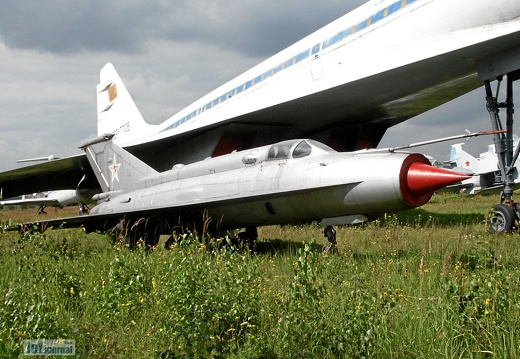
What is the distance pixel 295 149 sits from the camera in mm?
6762

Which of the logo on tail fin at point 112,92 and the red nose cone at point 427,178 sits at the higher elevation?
the logo on tail fin at point 112,92

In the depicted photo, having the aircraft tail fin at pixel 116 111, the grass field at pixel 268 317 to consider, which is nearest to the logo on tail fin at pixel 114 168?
the grass field at pixel 268 317

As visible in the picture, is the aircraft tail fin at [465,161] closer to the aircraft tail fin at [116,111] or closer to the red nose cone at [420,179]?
the aircraft tail fin at [116,111]

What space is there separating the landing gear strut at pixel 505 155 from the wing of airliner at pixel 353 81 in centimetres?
38

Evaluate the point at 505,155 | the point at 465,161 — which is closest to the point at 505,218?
the point at 505,155

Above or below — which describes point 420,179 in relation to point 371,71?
below

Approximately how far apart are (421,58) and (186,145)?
655cm

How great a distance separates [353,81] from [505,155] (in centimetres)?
301

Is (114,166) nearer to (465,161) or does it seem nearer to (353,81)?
(353,81)

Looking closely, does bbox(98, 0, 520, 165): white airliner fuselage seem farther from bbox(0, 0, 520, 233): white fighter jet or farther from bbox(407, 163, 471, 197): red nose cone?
bbox(407, 163, 471, 197): red nose cone

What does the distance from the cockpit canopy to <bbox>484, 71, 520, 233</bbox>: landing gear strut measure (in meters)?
2.79

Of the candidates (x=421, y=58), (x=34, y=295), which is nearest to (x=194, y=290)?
(x=34, y=295)

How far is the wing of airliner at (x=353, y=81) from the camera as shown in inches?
308

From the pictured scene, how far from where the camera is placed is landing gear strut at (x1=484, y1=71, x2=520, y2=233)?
7301 mm
